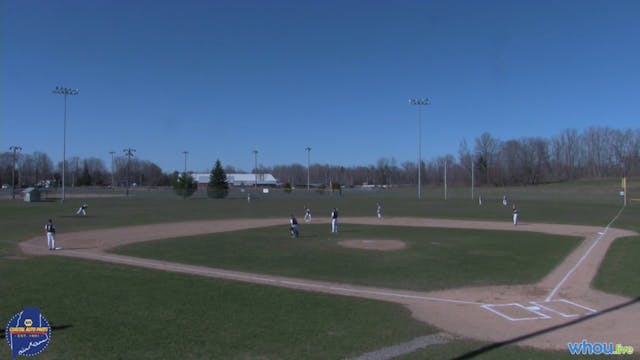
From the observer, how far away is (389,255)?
22.3 meters

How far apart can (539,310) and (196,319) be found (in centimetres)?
852

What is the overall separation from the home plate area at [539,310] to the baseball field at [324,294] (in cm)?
5

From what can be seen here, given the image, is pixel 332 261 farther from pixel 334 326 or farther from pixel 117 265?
pixel 334 326

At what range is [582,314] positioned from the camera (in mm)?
12125

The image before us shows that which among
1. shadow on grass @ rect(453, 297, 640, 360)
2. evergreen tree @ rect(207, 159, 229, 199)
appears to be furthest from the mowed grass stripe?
evergreen tree @ rect(207, 159, 229, 199)

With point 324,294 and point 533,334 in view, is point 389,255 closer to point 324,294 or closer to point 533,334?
point 324,294

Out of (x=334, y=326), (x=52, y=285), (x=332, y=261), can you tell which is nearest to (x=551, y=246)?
(x=332, y=261)

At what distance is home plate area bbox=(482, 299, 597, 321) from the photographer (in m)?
11.9

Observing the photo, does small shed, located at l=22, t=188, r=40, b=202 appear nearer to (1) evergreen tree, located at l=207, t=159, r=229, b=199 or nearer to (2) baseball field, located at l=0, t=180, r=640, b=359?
(1) evergreen tree, located at l=207, t=159, r=229, b=199

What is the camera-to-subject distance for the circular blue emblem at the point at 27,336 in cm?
823

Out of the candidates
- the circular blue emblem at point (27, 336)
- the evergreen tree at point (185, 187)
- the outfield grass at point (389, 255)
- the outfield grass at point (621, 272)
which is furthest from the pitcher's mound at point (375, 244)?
the evergreen tree at point (185, 187)

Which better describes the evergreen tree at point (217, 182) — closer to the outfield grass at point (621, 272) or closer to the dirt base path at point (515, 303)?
the dirt base path at point (515, 303)

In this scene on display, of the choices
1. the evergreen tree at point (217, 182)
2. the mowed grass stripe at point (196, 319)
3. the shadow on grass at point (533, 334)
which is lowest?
the shadow on grass at point (533, 334)

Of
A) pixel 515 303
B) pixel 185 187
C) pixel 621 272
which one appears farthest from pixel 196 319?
pixel 185 187
